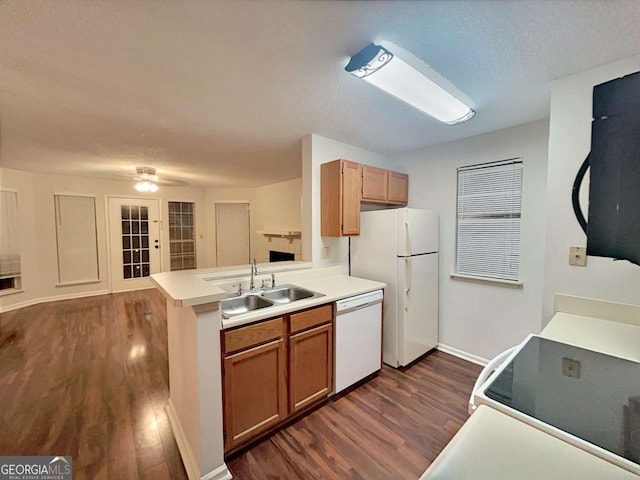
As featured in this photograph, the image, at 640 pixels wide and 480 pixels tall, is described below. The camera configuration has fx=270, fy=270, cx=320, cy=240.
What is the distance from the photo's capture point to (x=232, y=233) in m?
6.95

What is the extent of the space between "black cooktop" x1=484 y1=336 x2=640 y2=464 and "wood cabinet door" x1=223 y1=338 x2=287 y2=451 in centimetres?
130

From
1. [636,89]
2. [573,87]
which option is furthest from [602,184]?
[573,87]

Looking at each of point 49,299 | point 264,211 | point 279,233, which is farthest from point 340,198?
point 49,299

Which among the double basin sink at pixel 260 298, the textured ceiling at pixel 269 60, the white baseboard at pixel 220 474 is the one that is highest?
the textured ceiling at pixel 269 60

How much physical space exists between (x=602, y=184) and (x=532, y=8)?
2.65 ft

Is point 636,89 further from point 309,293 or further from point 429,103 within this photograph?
point 309,293

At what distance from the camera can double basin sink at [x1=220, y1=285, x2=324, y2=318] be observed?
6.98ft

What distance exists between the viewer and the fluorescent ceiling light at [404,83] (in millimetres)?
1420

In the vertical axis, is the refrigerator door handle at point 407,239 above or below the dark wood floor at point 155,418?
above

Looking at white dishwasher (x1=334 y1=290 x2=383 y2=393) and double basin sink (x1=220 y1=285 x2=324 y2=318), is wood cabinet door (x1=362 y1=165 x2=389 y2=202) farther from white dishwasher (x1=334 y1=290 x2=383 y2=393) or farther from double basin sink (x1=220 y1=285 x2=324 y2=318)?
double basin sink (x1=220 y1=285 x2=324 y2=318)

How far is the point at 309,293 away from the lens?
2314 millimetres

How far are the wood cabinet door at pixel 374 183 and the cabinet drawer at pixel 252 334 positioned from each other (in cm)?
163

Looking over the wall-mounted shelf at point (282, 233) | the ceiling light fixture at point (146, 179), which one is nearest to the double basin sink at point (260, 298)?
the wall-mounted shelf at point (282, 233)

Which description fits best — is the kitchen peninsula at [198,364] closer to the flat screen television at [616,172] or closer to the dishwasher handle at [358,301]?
the dishwasher handle at [358,301]
